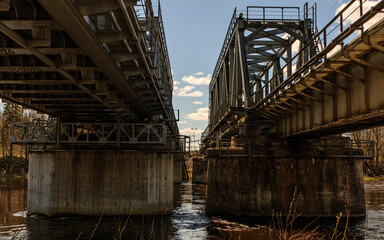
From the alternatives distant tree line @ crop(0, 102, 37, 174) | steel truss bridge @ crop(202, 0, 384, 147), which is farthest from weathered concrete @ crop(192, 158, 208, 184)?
distant tree line @ crop(0, 102, 37, 174)

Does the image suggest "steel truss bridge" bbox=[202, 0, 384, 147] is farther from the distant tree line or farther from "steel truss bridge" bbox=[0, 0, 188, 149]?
the distant tree line

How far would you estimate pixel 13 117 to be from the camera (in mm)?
70688

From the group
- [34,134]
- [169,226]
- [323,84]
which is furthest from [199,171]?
[323,84]

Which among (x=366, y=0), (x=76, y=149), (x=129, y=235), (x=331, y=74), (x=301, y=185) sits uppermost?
(x=366, y=0)

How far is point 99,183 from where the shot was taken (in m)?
21.5

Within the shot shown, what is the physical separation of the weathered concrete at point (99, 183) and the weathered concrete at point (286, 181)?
374 centimetres

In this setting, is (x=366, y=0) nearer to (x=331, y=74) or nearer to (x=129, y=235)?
(x=331, y=74)

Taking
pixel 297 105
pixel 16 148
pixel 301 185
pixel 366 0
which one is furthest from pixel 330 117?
pixel 16 148

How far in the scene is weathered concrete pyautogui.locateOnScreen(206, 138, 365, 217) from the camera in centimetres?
2144

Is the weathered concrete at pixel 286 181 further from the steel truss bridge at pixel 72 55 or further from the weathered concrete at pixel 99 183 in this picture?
the steel truss bridge at pixel 72 55

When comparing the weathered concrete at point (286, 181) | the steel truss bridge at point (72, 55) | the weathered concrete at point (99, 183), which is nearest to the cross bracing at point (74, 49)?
the steel truss bridge at point (72, 55)

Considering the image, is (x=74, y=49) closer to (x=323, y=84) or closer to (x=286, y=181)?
(x=323, y=84)

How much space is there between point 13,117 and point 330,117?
7088 cm

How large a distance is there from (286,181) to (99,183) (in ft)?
39.5
